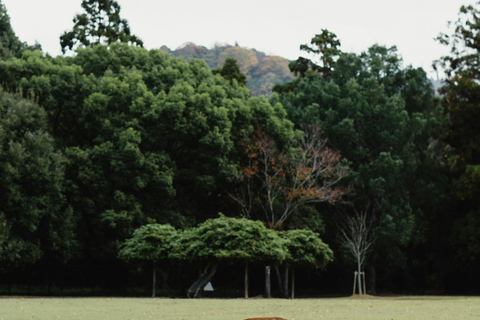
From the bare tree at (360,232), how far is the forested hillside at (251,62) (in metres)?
94.8

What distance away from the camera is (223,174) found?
35.9 meters

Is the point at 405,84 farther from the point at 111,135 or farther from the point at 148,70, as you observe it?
the point at 111,135

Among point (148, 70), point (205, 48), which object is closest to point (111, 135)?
point (148, 70)

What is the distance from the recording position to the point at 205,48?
587 ft

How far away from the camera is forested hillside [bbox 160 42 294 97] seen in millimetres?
152375

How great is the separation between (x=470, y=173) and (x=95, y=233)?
21162 mm

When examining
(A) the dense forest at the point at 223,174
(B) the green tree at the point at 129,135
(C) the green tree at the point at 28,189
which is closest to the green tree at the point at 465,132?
(A) the dense forest at the point at 223,174

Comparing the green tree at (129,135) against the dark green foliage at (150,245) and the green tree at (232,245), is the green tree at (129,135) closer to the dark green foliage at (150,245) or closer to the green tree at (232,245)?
the dark green foliage at (150,245)

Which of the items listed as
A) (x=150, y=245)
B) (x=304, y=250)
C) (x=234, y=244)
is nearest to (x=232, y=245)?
(x=234, y=244)

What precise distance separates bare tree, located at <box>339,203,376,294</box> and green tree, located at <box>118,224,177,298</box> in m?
14.0

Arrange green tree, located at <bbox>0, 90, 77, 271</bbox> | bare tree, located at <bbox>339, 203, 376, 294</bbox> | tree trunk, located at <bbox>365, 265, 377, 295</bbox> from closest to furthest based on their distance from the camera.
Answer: green tree, located at <bbox>0, 90, 77, 271</bbox> → bare tree, located at <bbox>339, 203, 376, 294</bbox> → tree trunk, located at <bbox>365, 265, 377, 295</bbox>

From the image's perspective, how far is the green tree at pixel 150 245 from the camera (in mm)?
30969
